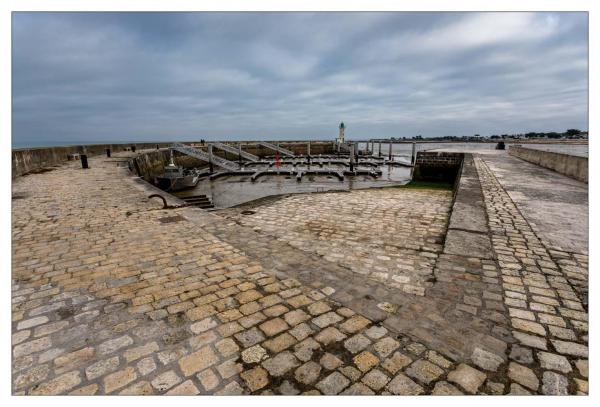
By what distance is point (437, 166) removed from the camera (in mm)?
19422

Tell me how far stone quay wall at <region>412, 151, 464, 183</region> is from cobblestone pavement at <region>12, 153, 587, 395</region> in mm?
15414

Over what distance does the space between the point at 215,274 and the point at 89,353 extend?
5.31ft

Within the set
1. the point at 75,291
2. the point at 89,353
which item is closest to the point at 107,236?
the point at 75,291

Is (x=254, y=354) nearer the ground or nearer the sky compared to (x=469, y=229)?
nearer the ground

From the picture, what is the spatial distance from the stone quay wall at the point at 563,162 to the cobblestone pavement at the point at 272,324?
8766 mm

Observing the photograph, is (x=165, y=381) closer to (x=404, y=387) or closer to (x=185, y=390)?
(x=185, y=390)

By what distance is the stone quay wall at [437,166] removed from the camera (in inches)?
757

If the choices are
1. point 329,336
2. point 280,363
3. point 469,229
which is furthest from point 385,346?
point 469,229

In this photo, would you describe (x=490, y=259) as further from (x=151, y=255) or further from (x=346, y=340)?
(x=151, y=255)

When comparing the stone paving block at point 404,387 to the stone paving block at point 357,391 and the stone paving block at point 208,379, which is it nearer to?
the stone paving block at point 357,391

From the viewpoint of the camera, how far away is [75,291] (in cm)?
342

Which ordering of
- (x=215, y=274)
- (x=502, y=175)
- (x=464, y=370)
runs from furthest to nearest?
(x=502, y=175)
(x=215, y=274)
(x=464, y=370)

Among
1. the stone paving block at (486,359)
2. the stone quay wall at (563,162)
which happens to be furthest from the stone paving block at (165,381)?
the stone quay wall at (563,162)

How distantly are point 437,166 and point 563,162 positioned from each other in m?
7.10
